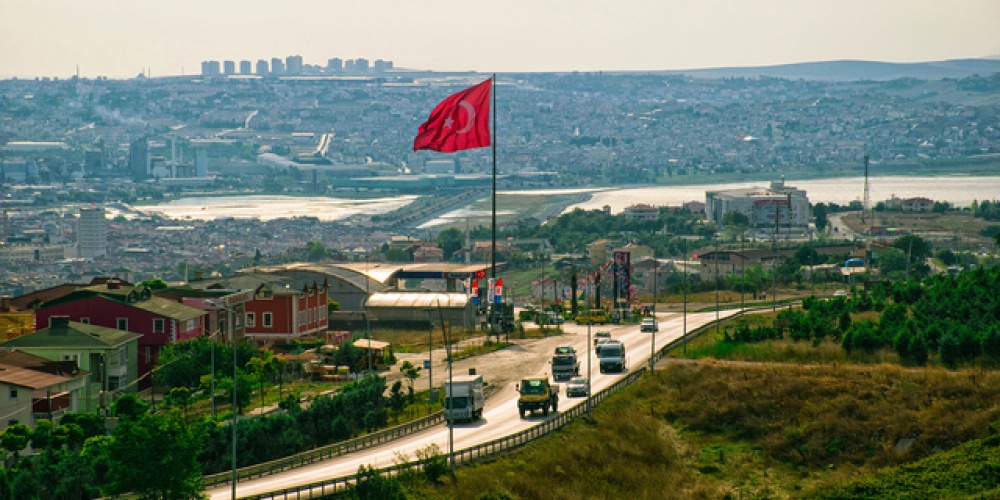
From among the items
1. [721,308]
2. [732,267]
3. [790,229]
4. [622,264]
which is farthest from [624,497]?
[790,229]

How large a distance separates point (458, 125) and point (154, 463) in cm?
2078

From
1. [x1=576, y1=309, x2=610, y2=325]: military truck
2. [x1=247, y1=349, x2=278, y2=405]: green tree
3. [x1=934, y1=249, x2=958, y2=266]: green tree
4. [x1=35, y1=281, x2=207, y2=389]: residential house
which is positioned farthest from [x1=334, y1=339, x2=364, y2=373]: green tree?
[x1=934, y1=249, x2=958, y2=266]: green tree

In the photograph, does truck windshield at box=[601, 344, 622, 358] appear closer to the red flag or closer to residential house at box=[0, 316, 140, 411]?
the red flag

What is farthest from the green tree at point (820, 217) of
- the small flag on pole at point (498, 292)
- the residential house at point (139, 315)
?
the residential house at point (139, 315)

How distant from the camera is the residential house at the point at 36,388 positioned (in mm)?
37094

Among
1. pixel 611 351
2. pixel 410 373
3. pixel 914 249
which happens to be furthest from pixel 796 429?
pixel 914 249

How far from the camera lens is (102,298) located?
4912 cm

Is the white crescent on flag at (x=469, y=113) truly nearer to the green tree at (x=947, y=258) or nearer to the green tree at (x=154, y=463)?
the green tree at (x=154, y=463)

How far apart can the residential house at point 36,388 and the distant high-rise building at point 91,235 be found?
127m

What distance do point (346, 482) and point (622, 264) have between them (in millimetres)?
48122

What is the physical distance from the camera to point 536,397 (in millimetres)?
35500

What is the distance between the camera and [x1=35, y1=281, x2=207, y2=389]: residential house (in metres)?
48.0

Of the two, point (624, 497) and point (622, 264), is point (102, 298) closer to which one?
point (624, 497)

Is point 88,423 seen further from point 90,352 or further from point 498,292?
point 498,292
